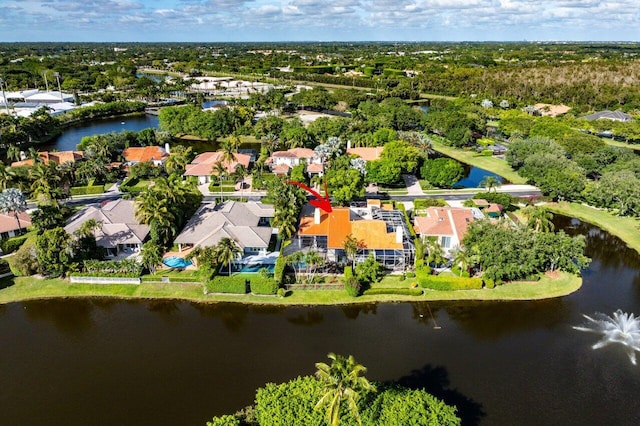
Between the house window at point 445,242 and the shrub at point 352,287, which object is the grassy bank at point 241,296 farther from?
the house window at point 445,242

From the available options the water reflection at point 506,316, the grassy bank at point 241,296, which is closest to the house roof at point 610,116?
the grassy bank at point 241,296

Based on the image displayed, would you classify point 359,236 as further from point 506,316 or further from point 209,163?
point 209,163

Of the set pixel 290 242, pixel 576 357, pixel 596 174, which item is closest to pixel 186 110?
pixel 290 242

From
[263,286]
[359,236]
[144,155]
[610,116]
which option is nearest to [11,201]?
[263,286]

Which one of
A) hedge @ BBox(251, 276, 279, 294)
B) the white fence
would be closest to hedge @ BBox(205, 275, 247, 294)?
hedge @ BBox(251, 276, 279, 294)

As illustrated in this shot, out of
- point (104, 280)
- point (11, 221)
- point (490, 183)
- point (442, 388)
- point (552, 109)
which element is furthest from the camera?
point (552, 109)

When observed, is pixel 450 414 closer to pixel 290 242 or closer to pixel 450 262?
pixel 450 262
